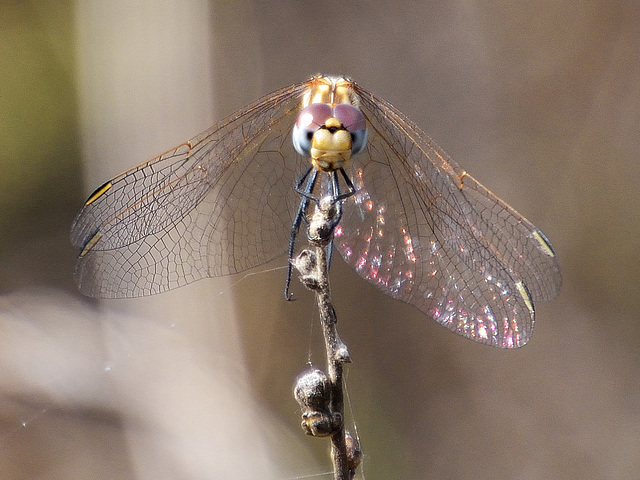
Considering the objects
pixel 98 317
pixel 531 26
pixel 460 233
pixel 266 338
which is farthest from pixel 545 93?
pixel 98 317

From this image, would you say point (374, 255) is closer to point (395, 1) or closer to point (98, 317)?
point (98, 317)

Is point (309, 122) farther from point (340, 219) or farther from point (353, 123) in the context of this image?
point (340, 219)

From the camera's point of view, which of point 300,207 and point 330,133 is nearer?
point 330,133

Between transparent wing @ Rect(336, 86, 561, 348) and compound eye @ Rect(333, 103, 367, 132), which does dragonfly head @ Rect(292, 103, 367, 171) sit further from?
transparent wing @ Rect(336, 86, 561, 348)

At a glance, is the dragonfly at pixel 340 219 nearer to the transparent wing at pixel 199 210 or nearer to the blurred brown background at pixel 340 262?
the transparent wing at pixel 199 210

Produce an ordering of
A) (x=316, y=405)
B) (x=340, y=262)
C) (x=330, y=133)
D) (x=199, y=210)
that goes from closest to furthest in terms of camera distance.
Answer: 1. (x=316, y=405)
2. (x=330, y=133)
3. (x=199, y=210)
4. (x=340, y=262)

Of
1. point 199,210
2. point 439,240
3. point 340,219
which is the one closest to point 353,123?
point 340,219

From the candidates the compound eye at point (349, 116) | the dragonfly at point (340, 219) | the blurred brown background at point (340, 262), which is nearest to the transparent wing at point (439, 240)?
the dragonfly at point (340, 219)
